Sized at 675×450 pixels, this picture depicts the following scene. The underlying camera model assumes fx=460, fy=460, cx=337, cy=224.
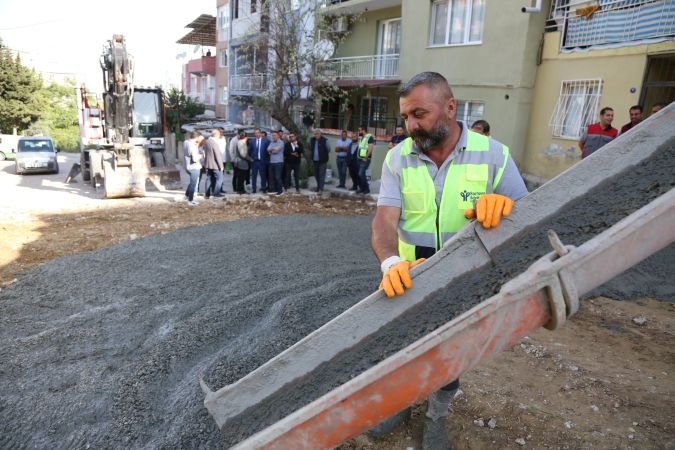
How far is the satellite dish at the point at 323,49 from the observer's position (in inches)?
613

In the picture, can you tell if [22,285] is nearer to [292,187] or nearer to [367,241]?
[367,241]

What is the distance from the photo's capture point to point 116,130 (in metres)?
12.5

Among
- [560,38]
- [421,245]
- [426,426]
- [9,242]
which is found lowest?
[9,242]

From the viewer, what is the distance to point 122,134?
1260cm

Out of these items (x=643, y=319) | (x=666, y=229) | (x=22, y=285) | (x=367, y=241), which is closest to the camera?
(x=666, y=229)

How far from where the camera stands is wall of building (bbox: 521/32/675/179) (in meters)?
9.17

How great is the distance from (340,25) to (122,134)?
32.6 ft

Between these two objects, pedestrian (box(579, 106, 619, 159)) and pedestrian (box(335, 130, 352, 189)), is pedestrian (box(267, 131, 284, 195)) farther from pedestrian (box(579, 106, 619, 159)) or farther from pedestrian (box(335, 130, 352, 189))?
pedestrian (box(579, 106, 619, 159))

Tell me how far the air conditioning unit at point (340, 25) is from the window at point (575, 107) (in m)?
9.92

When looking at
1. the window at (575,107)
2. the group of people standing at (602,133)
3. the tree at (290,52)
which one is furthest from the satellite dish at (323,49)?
the group of people standing at (602,133)

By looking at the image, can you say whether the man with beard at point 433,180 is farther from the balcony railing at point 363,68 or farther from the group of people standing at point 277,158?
the balcony railing at point 363,68

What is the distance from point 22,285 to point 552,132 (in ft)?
36.2

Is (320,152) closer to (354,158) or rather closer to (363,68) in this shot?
(354,158)

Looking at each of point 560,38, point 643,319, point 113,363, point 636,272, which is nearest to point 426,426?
point 113,363
